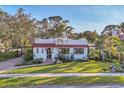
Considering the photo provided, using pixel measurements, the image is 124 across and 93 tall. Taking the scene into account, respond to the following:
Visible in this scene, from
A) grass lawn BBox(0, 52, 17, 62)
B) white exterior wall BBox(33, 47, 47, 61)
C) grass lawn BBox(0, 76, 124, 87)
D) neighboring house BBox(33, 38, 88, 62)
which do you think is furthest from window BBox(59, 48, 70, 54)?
grass lawn BBox(0, 76, 124, 87)

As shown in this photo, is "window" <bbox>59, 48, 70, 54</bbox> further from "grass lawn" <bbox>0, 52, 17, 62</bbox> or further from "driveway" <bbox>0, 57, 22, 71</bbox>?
"grass lawn" <bbox>0, 52, 17, 62</bbox>

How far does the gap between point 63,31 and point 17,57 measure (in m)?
3.72

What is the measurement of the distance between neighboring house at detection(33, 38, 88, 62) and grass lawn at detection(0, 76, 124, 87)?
7.48 metres

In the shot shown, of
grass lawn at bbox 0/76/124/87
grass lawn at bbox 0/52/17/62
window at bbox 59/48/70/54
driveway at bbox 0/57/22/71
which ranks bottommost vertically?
grass lawn at bbox 0/76/124/87

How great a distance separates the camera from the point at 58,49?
736 inches

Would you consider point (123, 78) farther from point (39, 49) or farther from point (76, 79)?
point (39, 49)

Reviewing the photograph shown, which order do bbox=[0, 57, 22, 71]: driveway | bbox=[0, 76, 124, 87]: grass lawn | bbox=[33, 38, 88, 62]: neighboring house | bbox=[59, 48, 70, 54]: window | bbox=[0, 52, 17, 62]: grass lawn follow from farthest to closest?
bbox=[0, 52, 17, 62]: grass lawn < bbox=[59, 48, 70, 54]: window < bbox=[33, 38, 88, 62]: neighboring house < bbox=[0, 57, 22, 71]: driveway < bbox=[0, 76, 124, 87]: grass lawn

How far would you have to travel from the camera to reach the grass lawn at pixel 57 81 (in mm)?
10000

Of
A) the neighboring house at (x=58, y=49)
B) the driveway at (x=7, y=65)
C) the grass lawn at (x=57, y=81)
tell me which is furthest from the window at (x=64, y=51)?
the grass lawn at (x=57, y=81)

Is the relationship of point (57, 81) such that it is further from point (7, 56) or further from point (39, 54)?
point (7, 56)

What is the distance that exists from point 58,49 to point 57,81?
8455mm

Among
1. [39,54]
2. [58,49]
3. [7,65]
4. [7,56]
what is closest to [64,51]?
[58,49]

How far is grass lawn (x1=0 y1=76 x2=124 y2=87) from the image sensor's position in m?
10.0
